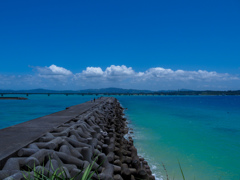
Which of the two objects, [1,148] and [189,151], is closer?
[1,148]

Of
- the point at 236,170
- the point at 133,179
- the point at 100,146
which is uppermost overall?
the point at 100,146

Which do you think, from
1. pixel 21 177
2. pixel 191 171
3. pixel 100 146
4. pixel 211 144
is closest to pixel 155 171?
pixel 191 171

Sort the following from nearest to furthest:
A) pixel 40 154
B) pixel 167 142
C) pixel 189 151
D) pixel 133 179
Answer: pixel 40 154 → pixel 133 179 → pixel 189 151 → pixel 167 142

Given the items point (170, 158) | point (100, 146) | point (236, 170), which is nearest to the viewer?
point (100, 146)

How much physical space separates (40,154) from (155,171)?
Answer: 4614 millimetres

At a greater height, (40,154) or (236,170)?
(40,154)

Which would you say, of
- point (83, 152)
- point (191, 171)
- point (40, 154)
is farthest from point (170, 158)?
point (40, 154)

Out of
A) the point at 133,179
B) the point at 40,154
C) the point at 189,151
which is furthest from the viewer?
the point at 189,151

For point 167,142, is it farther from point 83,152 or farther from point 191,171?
point 83,152

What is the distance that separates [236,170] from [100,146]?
5779 mm

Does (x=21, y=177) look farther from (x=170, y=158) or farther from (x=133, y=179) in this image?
(x=170, y=158)

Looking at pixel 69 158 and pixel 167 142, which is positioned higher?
pixel 69 158

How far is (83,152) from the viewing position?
4.20 metres

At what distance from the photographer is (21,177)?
9.00 ft
